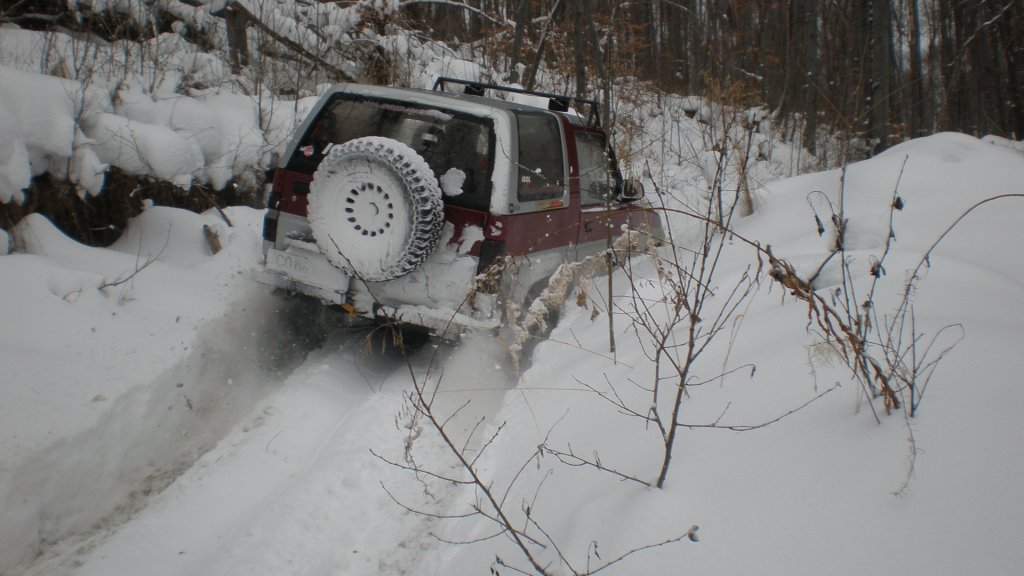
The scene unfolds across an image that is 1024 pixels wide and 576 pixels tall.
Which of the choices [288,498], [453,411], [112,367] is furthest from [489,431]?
[112,367]

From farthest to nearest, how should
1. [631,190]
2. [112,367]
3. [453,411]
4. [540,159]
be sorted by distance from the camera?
[631,190]
[540,159]
[453,411]
[112,367]

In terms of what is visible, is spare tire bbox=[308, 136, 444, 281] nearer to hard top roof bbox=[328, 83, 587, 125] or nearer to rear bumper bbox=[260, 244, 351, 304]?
rear bumper bbox=[260, 244, 351, 304]

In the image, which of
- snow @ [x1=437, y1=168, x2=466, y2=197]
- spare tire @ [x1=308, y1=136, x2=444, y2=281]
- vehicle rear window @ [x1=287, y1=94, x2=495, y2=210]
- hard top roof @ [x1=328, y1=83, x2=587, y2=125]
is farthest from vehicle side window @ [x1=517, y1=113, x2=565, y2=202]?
spare tire @ [x1=308, y1=136, x2=444, y2=281]

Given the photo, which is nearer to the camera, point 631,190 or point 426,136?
point 426,136

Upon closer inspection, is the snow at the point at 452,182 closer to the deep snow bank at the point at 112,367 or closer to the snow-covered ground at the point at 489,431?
the snow-covered ground at the point at 489,431

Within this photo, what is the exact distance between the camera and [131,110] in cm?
612

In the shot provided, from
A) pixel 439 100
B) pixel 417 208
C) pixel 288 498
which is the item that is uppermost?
pixel 439 100

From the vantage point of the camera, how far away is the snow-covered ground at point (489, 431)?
80.7 inches

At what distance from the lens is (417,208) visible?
3932mm

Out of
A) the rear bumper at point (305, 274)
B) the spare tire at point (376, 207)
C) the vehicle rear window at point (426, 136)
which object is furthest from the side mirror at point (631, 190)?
the rear bumper at point (305, 274)

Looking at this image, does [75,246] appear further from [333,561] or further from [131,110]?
[333,561]

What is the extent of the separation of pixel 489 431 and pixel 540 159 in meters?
2.03

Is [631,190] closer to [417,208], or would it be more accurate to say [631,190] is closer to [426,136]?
[426,136]

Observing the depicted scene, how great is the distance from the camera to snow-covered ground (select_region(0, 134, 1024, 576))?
2049mm
